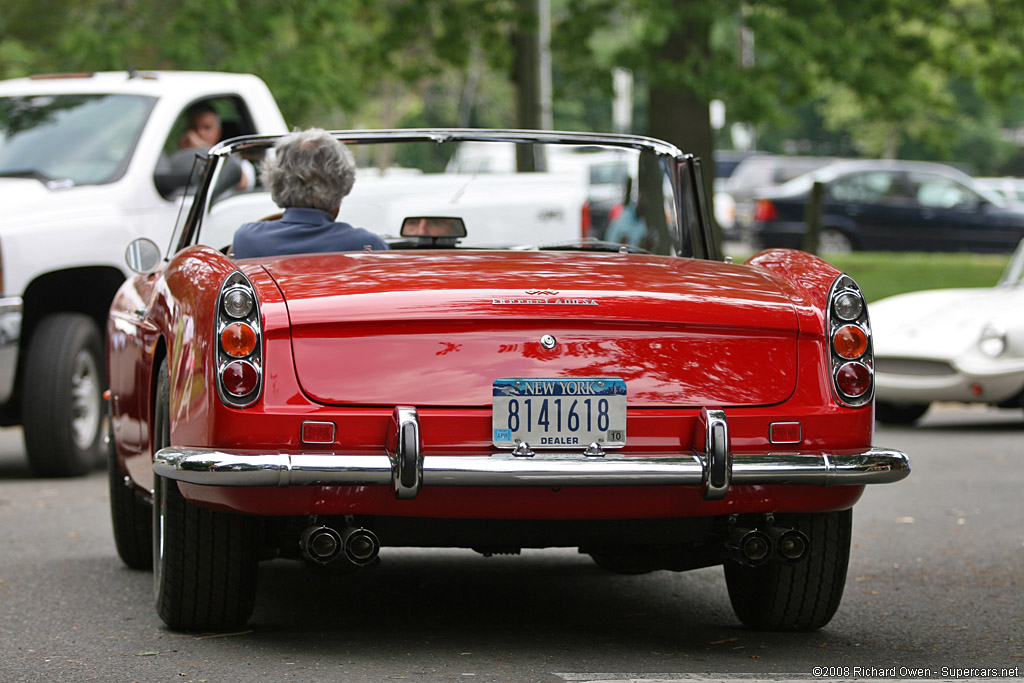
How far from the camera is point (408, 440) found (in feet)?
14.1

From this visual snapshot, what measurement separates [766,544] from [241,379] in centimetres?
147

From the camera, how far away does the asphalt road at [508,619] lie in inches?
178

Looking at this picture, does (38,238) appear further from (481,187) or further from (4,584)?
(4,584)

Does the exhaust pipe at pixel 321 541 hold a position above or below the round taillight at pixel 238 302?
below

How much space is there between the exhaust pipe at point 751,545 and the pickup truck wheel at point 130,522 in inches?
95.8

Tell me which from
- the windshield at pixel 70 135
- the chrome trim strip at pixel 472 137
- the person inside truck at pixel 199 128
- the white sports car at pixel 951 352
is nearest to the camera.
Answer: the chrome trim strip at pixel 472 137

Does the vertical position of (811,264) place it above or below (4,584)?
above

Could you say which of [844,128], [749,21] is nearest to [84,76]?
[749,21]

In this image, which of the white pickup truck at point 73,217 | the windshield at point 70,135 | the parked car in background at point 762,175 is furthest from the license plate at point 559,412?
the parked car in background at point 762,175

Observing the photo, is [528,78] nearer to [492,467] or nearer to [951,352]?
[951,352]

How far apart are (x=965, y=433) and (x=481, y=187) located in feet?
17.7

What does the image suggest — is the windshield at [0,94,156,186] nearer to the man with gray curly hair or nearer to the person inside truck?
the person inside truck

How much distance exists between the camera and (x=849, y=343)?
4.70 meters

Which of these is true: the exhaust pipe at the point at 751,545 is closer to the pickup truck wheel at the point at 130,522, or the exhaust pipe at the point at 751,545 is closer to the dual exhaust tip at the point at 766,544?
the dual exhaust tip at the point at 766,544
